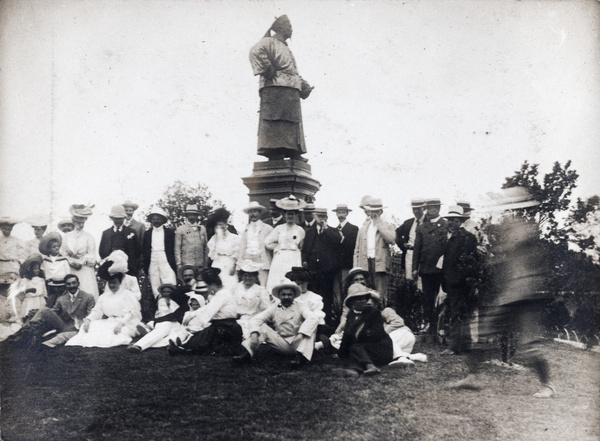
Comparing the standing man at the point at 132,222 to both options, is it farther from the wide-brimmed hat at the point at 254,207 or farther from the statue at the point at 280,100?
the statue at the point at 280,100

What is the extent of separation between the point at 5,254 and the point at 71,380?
328 centimetres

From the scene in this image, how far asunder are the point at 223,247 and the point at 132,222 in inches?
60.7

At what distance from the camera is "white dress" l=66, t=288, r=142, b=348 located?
665cm

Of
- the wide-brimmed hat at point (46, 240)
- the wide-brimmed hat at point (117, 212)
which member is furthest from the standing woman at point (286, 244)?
the wide-brimmed hat at point (46, 240)

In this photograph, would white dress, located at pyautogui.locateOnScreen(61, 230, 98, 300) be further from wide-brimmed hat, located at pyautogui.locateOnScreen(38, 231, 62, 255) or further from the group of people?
wide-brimmed hat, located at pyautogui.locateOnScreen(38, 231, 62, 255)

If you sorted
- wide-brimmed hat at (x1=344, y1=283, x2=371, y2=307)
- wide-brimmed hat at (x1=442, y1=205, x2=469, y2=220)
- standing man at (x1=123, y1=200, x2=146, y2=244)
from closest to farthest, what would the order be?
wide-brimmed hat at (x1=344, y1=283, x2=371, y2=307)
wide-brimmed hat at (x1=442, y1=205, x2=469, y2=220)
standing man at (x1=123, y1=200, x2=146, y2=244)

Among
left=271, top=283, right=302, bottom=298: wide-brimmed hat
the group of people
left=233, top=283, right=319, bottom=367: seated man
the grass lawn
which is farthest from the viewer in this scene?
left=271, top=283, right=302, bottom=298: wide-brimmed hat

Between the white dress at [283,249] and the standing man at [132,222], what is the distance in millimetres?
2054

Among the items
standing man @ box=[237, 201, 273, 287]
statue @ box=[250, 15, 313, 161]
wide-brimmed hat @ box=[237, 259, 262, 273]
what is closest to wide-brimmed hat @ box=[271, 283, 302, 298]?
A: wide-brimmed hat @ box=[237, 259, 262, 273]

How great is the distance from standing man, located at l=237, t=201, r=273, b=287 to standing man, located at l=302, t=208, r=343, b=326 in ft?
1.90

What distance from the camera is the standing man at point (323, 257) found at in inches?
285

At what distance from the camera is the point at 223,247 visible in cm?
770

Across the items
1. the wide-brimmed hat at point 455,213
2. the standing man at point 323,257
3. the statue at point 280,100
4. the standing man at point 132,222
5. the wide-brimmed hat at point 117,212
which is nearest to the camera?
the wide-brimmed hat at point 455,213

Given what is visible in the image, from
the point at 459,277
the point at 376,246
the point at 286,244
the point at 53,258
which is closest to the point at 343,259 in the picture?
the point at 376,246
